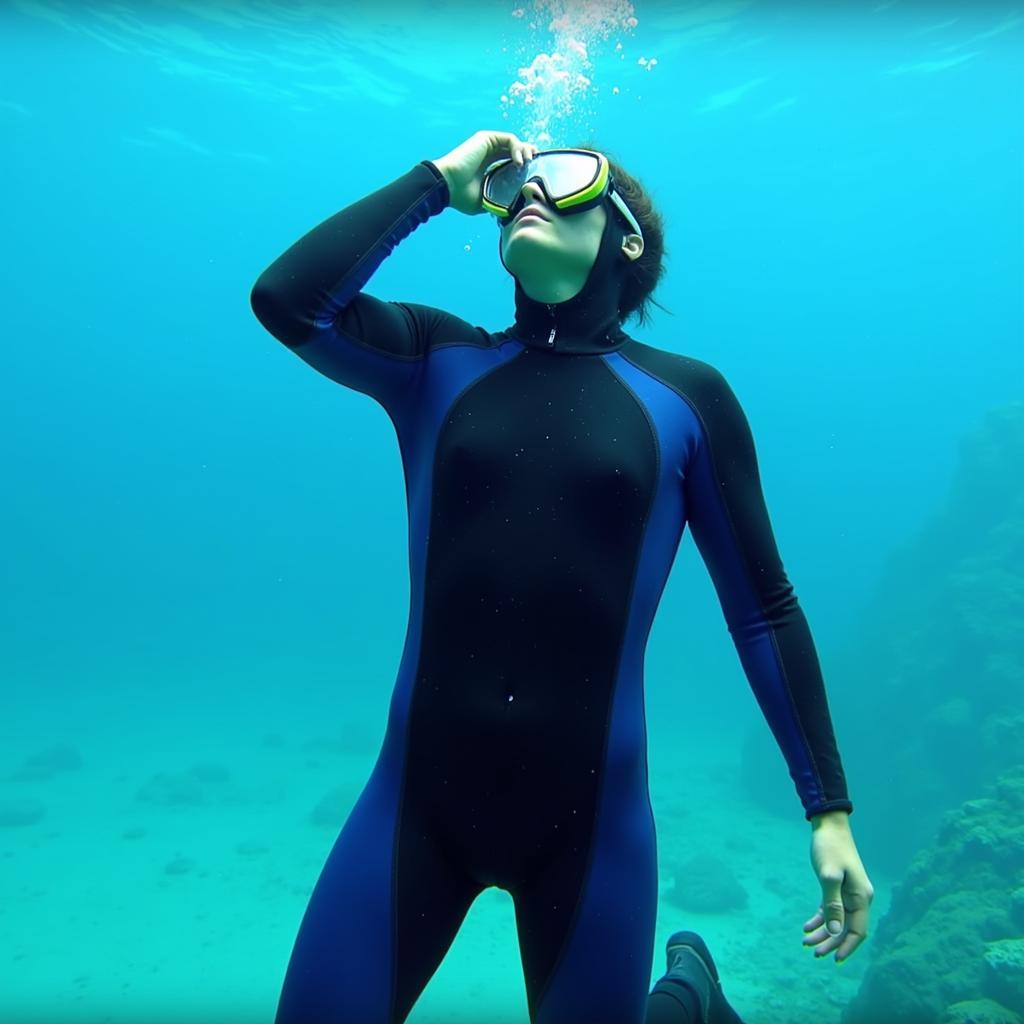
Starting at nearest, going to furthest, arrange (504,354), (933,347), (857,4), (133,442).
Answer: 1. (504,354)
2. (857,4)
3. (933,347)
4. (133,442)

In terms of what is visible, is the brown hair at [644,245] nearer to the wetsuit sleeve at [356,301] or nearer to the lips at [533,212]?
the lips at [533,212]

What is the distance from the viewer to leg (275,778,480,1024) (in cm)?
179

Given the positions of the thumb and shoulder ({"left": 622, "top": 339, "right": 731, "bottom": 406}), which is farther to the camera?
shoulder ({"left": 622, "top": 339, "right": 731, "bottom": 406})

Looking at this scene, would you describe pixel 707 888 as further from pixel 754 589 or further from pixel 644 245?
pixel 644 245

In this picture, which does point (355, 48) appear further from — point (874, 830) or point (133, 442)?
point (133, 442)

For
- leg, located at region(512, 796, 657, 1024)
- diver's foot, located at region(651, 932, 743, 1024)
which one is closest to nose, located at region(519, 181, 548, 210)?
leg, located at region(512, 796, 657, 1024)

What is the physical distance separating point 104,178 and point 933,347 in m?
62.1

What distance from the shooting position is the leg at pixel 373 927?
1785 millimetres

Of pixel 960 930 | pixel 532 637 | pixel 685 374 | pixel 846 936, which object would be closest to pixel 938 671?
pixel 960 930

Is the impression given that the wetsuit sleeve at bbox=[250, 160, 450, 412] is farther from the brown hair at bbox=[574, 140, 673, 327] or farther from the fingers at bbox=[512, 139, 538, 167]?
the brown hair at bbox=[574, 140, 673, 327]

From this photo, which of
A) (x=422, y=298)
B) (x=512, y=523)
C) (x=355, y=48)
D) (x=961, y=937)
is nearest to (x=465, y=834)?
(x=512, y=523)

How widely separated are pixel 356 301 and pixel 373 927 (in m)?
1.49

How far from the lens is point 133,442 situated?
106250mm

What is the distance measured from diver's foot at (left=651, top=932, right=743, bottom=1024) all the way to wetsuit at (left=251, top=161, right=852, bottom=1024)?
0.82 meters
